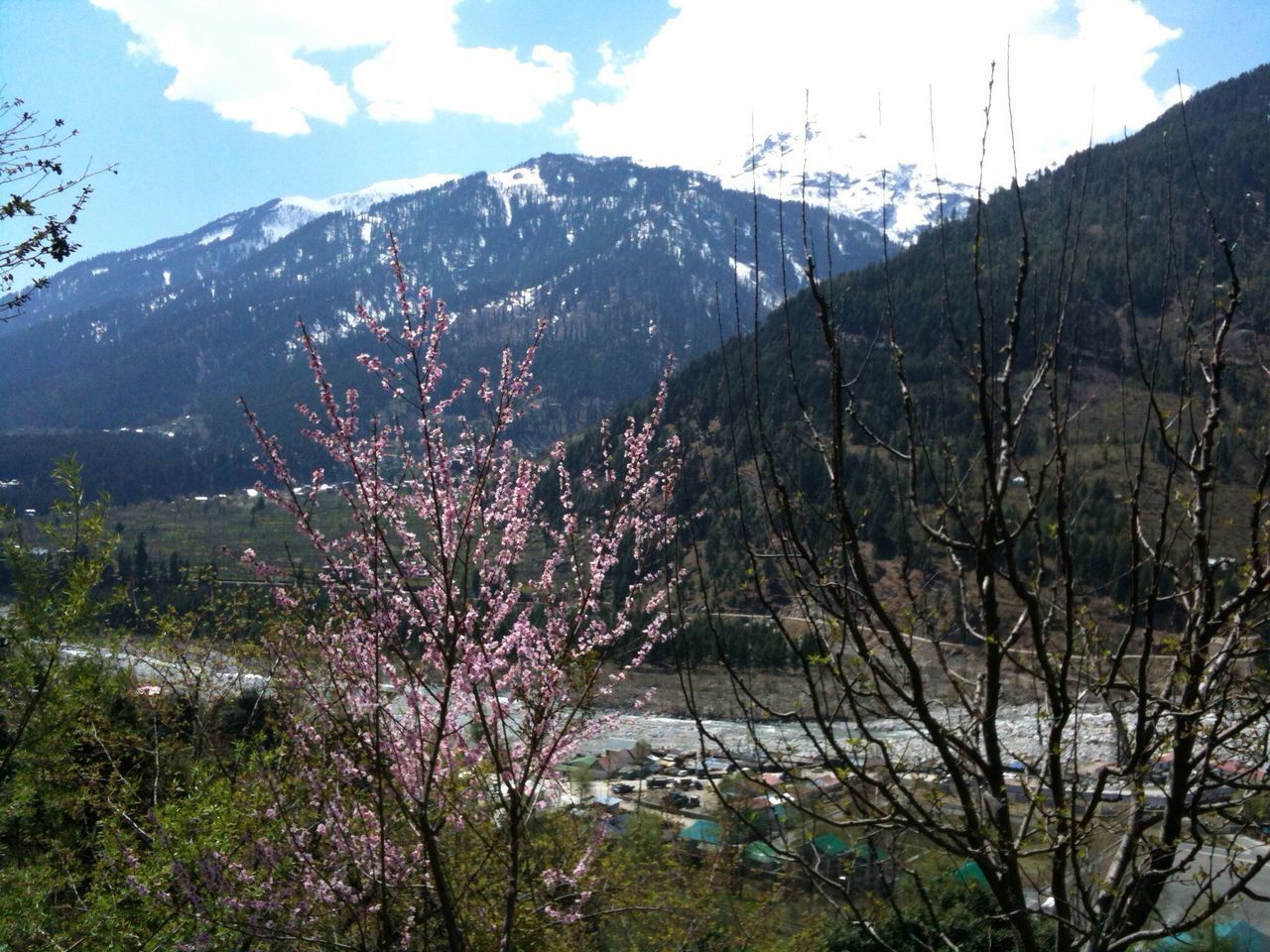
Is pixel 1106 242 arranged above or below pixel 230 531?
above

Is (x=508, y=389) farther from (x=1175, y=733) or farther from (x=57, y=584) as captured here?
(x=57, y=584)

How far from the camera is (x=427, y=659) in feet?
16.2

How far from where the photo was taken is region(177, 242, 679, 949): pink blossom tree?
12.6ft

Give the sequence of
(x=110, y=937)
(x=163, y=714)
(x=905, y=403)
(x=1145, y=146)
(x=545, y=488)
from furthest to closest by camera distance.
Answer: (x=1145, y=146)
(x=545, y=488)
(x=163, y=714)
(x=110, y=937)
(x=905, y=403)

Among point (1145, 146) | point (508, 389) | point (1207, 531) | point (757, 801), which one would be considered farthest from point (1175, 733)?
point (1145, 146)

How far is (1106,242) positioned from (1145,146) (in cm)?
2563

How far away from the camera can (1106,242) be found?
344 ft

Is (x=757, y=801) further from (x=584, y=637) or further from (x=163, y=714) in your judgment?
(x=584, y=637)

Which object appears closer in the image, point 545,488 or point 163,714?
point 163,714

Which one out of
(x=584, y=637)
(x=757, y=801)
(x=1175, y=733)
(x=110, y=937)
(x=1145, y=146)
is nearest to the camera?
(x=1175, y=733)

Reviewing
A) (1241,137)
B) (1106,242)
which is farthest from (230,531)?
(1241,137)

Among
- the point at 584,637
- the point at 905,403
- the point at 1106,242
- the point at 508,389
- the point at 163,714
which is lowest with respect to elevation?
the point at 163,714

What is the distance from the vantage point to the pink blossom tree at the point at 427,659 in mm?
3850

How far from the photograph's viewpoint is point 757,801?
86.3ft
